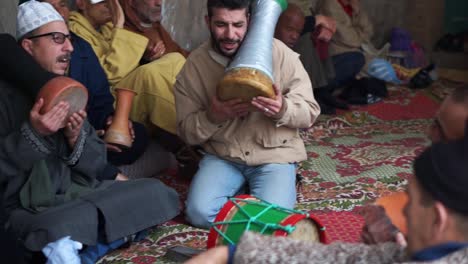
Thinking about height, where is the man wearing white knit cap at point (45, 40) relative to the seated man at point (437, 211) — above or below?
above

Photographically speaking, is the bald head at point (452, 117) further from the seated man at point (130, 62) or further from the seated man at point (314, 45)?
the seated man at point (314, 45)

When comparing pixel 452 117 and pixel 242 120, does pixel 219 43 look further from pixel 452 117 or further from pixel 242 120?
pixel 452 117

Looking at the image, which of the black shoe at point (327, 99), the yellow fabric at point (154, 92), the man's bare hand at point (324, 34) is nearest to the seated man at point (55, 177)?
the yellow fabric at point (154, 92)

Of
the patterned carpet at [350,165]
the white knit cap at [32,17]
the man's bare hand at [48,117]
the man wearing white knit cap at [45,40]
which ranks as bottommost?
the patterned carpet at [350,165]

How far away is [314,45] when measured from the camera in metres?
6.23

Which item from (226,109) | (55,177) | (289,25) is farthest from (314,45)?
(55,177)

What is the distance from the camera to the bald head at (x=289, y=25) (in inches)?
213

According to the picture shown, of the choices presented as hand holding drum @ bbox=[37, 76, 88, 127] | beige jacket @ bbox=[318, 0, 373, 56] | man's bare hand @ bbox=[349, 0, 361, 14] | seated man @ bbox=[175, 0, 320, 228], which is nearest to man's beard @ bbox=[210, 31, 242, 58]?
seated man @ bbox=[175, 0, 320, 228]

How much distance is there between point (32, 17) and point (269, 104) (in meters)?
Answer: 1.33

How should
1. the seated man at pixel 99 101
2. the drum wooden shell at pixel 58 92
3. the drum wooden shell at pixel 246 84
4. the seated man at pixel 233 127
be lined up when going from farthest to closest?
the seated man at pixel 99 101, the seated man at pixel 233 127, the drum wooden shell at pixel 246 84, the drum wooden shell at pixel 58 92

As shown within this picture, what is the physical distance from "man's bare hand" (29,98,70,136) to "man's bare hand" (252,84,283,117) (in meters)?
0.92

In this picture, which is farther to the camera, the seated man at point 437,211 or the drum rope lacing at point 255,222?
the drum rope lacing at point 255,222

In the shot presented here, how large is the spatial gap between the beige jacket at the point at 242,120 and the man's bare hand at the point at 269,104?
0.68 ft

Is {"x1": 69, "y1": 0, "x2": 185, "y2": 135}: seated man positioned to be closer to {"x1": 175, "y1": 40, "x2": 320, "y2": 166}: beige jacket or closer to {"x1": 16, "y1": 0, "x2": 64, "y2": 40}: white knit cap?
{"x1": 175, "y1": 40, "x2": 320, "y2": 166}: beige jacket
